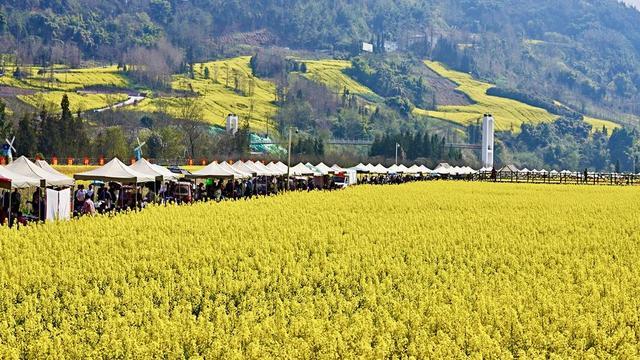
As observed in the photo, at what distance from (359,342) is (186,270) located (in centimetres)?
715

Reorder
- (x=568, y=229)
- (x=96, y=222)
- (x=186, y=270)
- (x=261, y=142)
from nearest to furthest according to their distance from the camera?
(x=186, y=270)
(x=96, y=222)
(x=568, y=229)
(x=261, y=142)

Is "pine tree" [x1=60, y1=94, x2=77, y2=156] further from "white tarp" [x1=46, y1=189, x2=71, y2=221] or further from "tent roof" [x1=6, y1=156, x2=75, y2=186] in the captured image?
"white tarp" [x1=46, y1=189, x2=71, y2=221]

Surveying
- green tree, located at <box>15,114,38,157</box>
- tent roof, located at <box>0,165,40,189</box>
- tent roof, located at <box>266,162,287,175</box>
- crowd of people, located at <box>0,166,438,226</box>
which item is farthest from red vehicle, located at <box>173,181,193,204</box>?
green tree, located at <box>15,114,38,157</box>

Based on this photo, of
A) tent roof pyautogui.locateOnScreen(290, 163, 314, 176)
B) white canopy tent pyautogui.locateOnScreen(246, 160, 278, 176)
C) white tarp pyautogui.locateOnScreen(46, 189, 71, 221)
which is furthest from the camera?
tent roof pyautogui.locateOnScreen(290, 163, 314, 176)

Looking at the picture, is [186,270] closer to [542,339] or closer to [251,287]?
[251,287]

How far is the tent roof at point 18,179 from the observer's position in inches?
1154

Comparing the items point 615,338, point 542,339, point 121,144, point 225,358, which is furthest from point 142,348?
point 121,144

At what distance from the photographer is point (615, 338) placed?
535 inches

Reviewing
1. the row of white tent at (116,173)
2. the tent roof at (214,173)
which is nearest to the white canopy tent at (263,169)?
the row of white tent at (116,173)

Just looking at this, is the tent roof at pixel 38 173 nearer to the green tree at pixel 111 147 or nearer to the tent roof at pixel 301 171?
the tent roof at pixel 301 171

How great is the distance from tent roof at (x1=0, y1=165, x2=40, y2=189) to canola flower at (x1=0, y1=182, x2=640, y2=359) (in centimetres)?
287

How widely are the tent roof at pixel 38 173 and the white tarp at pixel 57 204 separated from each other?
2.12 meters

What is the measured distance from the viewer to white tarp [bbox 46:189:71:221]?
2948 centimetres

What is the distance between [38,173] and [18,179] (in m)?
2.80
